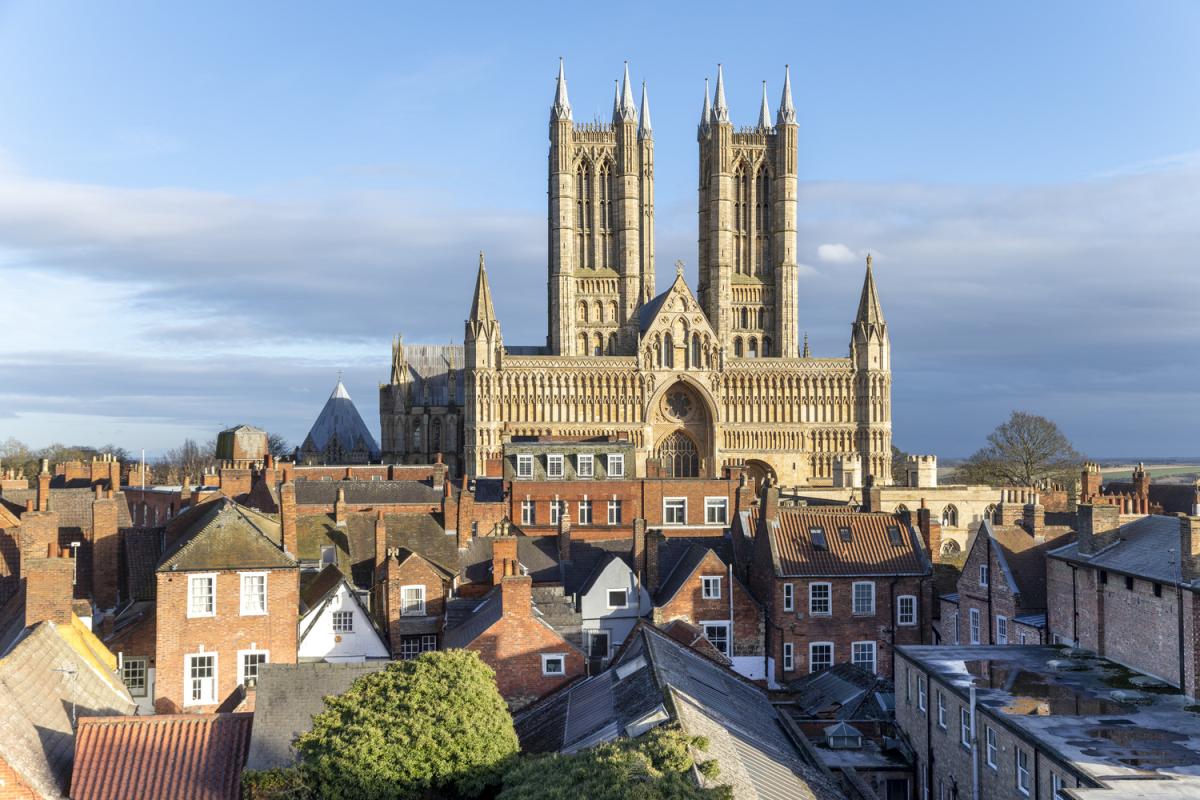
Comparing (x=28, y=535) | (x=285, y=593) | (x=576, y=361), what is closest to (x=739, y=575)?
(x=285, y=593)

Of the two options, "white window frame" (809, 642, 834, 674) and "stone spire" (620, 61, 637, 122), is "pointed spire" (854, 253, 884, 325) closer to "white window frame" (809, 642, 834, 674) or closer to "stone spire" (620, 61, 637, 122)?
"stone spire" (620, 61, 637, 122)

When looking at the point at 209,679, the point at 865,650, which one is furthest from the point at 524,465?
the point at 209,679

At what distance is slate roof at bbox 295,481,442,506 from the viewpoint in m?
59.9

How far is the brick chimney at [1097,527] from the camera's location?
34906 mm

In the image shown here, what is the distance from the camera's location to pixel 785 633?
43625mm

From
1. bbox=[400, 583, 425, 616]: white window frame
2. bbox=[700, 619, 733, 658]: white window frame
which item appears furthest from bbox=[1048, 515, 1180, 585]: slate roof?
bbox=[400, 583, 425, 616]: white window frame

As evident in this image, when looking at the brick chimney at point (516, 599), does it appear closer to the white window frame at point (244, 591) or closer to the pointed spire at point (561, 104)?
the white window frame at point (244, 591)

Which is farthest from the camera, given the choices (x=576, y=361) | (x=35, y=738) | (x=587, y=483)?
(x=576, y=361)

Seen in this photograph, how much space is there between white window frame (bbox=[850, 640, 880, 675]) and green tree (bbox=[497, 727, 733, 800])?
74.2 feet

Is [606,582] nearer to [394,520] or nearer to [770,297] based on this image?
[394,520]

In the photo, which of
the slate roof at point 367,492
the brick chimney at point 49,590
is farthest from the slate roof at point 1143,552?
the slate roof at point 367,492

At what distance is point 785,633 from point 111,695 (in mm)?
23207

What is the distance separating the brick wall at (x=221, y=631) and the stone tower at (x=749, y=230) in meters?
93.0

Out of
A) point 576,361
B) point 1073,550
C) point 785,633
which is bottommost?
point 785,633
